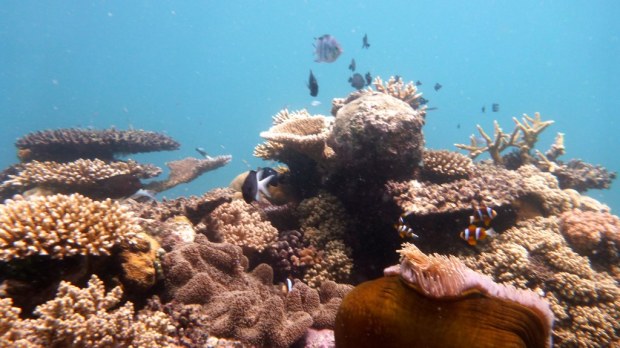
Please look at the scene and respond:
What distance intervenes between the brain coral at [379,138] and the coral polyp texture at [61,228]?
3.23m

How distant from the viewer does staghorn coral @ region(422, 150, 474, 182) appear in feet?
20.7

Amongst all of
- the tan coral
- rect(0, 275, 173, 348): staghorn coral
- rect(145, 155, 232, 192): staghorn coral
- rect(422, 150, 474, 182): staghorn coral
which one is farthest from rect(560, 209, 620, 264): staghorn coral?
the tan coral

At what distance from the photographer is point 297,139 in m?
5.68

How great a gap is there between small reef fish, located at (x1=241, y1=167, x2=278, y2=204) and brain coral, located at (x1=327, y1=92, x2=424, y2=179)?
1317 mm

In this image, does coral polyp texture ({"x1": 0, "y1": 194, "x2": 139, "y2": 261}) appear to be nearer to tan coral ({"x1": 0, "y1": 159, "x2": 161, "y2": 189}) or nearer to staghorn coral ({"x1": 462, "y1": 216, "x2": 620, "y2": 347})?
tan coral ({"x1": 0, "y1": 159, "x2": 161, "y2": 189})

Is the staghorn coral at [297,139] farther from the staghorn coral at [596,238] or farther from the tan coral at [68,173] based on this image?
the staghorn coral at [596,238]

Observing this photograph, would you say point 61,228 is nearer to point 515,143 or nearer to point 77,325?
point 77,325

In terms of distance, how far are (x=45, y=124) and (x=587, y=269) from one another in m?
156

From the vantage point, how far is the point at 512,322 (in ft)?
6.14

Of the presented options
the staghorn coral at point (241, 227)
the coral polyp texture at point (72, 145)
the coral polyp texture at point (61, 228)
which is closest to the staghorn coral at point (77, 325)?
the coral polyp texture at point (61, 228)

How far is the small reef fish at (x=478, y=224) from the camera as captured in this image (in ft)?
15.1

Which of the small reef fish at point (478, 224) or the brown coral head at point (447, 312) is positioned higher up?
the small reef fish at point (478, 224)

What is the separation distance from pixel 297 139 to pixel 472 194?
2926 millimetres

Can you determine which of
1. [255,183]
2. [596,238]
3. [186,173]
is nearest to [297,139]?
[255,183]
